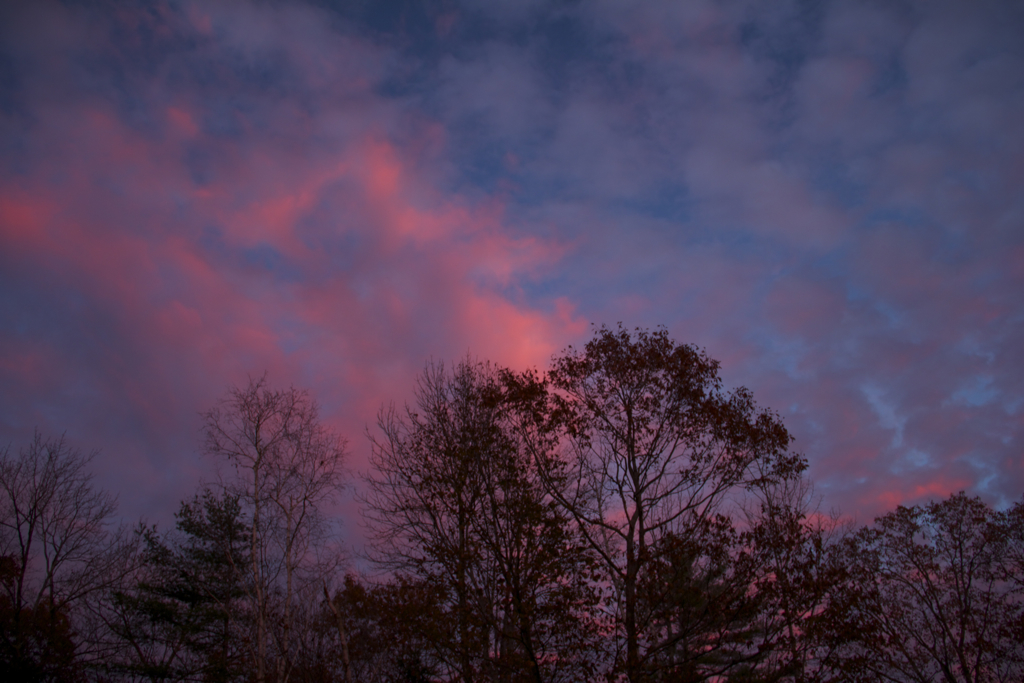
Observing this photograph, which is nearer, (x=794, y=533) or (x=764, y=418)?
(x=794, y=533)

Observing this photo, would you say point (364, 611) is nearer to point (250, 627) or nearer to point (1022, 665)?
point (250, 627)

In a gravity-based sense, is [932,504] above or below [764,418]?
below

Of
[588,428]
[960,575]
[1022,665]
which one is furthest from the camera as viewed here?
[960,575]

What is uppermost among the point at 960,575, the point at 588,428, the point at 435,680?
the point at 588,428

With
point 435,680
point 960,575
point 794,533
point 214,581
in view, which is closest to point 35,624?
point 214,581

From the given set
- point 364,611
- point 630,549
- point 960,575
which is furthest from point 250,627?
point 960,575

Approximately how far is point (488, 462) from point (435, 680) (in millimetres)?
11711

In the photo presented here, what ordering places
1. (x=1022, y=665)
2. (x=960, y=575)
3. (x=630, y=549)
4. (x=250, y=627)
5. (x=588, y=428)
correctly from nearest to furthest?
1. (x=630, y=549)
2. (x=588, y=428)
3. (x=1022, y=665)
4. (x=960, y=575)
5. (x=250, y=627)

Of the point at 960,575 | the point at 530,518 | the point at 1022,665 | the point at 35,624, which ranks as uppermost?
the point at 530,518

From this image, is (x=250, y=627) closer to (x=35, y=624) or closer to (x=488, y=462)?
(x=35, y=624)

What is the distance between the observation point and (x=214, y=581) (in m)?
23.8

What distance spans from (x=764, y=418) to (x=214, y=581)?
80.0 ft

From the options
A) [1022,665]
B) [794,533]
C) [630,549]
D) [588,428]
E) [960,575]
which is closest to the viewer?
[794,533]

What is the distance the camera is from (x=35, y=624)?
55.0ft
